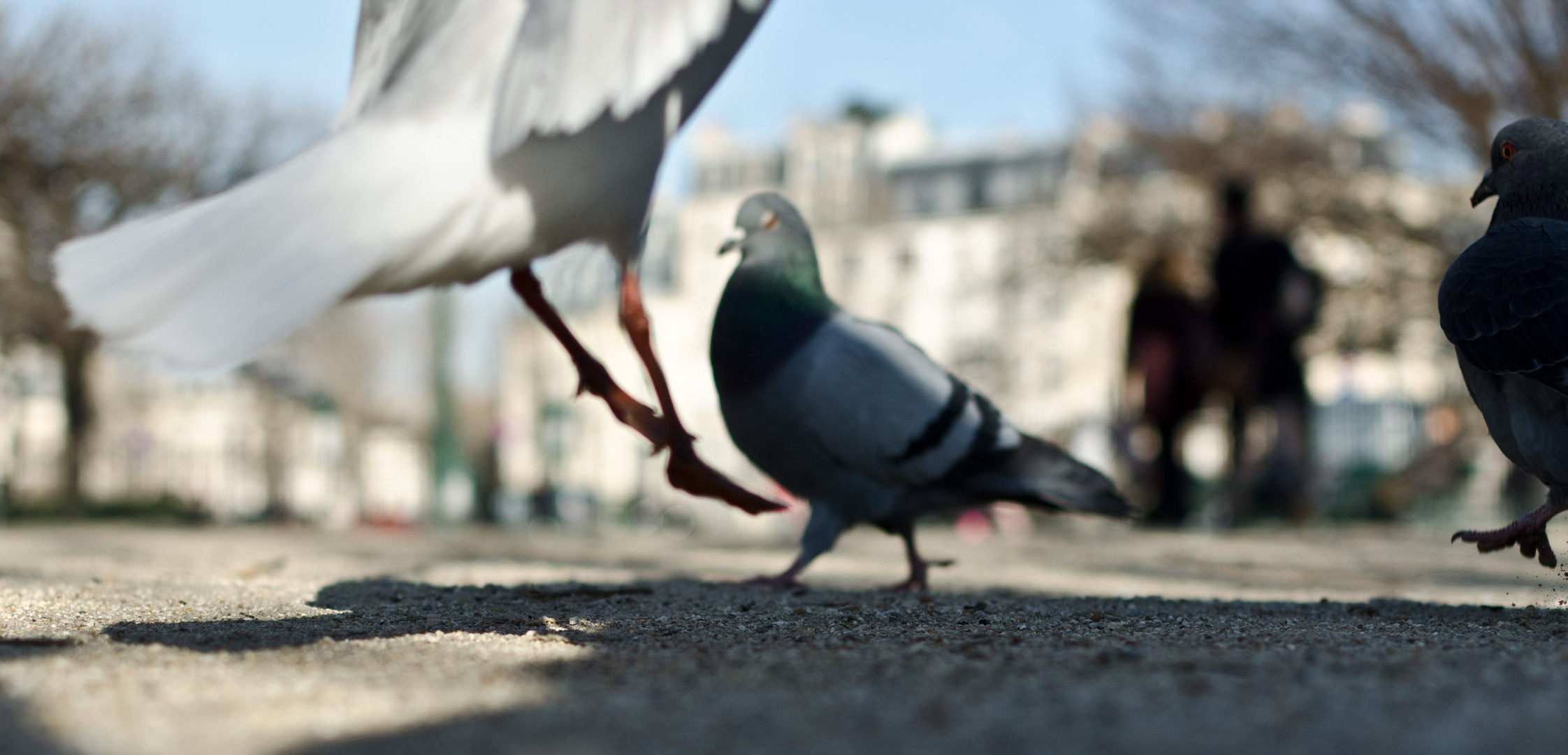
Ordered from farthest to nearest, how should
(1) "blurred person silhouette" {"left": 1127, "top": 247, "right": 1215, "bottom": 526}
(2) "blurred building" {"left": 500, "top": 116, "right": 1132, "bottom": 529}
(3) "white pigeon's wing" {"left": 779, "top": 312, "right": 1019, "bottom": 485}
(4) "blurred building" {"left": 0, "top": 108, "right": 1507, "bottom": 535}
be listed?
(2) "blurred building" {"left": 500, "top": 116, "right": 1132, "bottom": 529} < (4) "blurred building" {"left": 0, "top": 108, "right": 1507, "bottom": 535} < (1) "blurred person silhouette" {"left": 1127, "top": 247, "right": 1215, "bottom": 526} < (3) "white pigeon's wing" {"left": 779, "top": 312, "right": 1019, "bottom": 485}

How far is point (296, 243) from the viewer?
7.03 feet

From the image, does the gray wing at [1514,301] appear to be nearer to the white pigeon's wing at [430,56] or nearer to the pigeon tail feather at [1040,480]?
the pigeon tail feather at [1040,480]

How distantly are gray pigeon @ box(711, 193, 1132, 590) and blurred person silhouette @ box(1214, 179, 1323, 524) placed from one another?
5088 mm

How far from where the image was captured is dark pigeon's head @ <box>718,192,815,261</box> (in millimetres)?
3734

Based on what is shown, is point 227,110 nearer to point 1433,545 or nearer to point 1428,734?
point 1433,545

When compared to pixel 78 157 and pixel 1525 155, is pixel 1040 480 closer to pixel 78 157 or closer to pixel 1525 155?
pixel 1525 155

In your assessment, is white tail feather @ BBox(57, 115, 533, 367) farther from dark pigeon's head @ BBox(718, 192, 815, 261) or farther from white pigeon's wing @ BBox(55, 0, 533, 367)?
dark pigeon's head @ BBox(718, 192, 815, 261)

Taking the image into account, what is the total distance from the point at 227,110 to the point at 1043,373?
20539 mm

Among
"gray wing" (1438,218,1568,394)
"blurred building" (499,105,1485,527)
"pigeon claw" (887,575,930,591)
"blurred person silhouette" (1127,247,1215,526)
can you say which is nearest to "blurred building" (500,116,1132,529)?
"blurred building" (499,105,1485,527)

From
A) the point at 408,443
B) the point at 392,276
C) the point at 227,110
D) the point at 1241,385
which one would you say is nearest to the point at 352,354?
the point at 408,443

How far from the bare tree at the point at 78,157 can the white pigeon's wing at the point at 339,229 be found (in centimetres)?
989

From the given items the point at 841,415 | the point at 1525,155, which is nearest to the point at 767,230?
the point at 841,415

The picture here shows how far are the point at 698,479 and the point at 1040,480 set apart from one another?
1.16 metres

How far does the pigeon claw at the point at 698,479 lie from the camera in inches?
121
